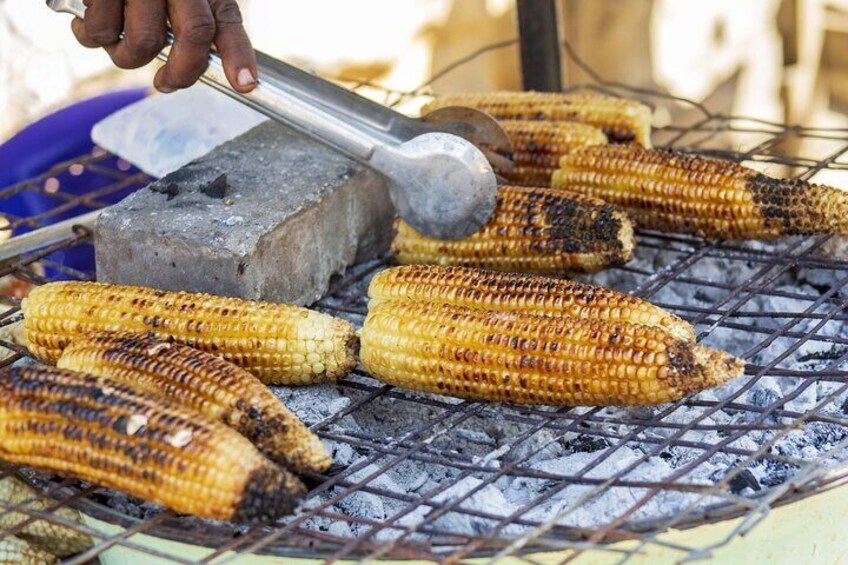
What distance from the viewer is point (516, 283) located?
2855 mm

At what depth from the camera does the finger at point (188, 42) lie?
9.10ft

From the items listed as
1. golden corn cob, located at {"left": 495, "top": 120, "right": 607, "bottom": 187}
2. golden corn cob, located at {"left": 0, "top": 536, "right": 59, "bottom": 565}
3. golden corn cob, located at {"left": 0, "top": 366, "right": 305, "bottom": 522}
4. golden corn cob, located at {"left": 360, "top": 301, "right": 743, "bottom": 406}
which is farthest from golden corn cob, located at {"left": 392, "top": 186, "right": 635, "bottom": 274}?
golden corn cob, located at {"left": 0, "top": 536, "right": 59, "bottom": 565}

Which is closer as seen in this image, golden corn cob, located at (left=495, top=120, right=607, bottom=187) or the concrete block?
the concrete block

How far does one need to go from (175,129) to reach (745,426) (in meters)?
2.65

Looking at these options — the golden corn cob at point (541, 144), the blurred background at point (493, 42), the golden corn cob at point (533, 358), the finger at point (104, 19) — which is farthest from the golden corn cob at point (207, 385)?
the blurred background at point (493, 42)

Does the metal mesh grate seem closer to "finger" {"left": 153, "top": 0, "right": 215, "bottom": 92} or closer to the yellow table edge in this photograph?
the yellow table edge

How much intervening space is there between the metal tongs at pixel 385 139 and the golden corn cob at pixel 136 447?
92 cm

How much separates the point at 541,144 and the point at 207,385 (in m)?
1.67

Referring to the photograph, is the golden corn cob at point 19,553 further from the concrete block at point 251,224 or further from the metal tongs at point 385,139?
the metal tongs at point 385,139

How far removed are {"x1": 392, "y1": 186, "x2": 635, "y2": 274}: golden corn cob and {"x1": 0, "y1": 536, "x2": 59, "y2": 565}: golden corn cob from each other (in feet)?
4.48

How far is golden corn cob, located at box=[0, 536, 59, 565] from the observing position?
2783 millimetres

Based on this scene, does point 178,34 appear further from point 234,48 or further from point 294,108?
point 294,108

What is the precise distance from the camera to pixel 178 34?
9.18 ft

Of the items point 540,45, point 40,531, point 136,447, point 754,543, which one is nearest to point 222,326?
point 136,447
